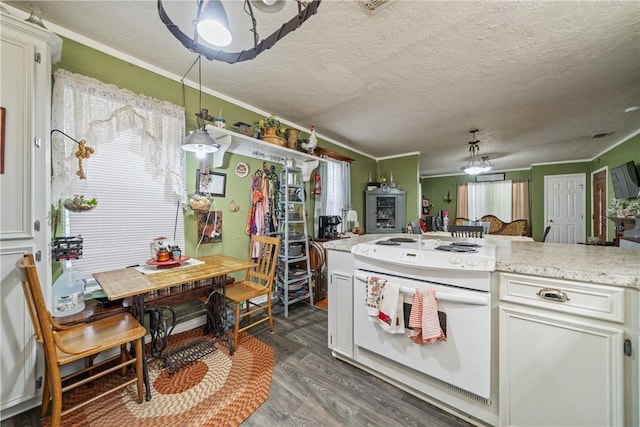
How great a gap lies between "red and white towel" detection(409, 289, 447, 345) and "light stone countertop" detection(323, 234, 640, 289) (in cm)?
39

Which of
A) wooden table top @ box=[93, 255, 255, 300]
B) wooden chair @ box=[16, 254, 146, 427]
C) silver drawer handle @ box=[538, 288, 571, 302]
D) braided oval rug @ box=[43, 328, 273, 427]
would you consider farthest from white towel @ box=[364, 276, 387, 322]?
wooden chair @ box=[16, 254, 146, 427]

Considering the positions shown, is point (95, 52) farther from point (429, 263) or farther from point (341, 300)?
point (429, 263)

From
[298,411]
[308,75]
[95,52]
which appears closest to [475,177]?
[308,75]

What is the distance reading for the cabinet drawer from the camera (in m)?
1.02

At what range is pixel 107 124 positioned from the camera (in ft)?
6.23

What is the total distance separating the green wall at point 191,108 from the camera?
1853 millimetres

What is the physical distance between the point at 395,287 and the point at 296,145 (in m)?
2.44

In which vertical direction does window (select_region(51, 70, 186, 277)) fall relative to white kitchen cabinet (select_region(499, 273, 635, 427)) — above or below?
above

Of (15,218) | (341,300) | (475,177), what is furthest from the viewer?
(475,177)

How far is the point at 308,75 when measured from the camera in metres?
2.28

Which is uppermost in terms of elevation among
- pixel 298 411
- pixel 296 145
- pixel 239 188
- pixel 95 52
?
pixel 95 52

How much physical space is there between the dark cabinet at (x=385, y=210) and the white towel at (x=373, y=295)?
357 centimetres

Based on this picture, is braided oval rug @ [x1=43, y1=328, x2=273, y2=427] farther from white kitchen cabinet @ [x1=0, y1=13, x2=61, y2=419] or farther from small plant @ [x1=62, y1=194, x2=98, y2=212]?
small plant @ [x1=62, y1=194, x2=98, y2=212]

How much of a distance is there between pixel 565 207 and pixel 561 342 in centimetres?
708
